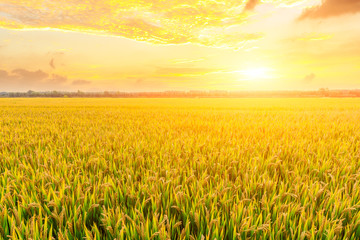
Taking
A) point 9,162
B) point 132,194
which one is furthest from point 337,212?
point 9,162

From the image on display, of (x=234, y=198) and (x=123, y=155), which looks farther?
(x=123, y=155)

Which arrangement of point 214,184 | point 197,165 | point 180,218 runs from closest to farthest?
point 180,218
point 214,184
point 197,165

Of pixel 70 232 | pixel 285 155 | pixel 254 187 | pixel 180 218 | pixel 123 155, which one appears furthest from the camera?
pixel 285 155

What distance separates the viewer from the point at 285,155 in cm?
390

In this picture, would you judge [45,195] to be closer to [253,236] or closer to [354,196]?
[253,236]

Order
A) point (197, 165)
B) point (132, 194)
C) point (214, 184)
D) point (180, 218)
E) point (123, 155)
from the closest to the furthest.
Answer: point (180, 218) → point (132, 194) → point (214, 184) → point (197, 165) → point (123, 155)

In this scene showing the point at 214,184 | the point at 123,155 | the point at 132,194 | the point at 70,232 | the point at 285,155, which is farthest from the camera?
the point at 285,155

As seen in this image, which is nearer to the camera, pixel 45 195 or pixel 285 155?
pixel 45 195

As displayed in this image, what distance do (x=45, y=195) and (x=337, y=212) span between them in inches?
111

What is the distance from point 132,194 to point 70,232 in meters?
0.63

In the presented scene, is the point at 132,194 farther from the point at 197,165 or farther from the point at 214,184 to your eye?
the point at 197,165

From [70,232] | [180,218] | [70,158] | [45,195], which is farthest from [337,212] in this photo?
[70,158]

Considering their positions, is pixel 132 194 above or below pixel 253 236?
above

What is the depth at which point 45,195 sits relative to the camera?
2.19 meters
